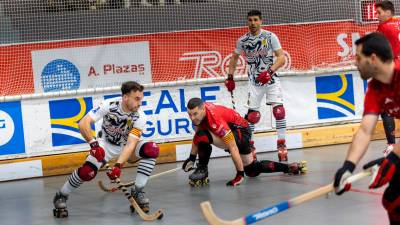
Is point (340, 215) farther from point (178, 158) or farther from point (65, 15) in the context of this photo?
point (65, 15)

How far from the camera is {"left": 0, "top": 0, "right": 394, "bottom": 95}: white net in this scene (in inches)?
386

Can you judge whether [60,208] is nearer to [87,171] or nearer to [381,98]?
[87,171]

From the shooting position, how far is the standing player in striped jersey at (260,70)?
9.09m

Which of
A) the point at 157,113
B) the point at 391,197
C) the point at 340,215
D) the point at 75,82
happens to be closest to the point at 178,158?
the point at 157,113

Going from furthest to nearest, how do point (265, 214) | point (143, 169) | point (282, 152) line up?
point (282, 152) → point (143, 169) → point (265, 214)

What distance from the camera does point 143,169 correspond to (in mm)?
6895

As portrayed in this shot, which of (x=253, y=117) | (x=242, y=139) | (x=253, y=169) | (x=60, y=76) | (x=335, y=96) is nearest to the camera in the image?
(x=242, y=139)

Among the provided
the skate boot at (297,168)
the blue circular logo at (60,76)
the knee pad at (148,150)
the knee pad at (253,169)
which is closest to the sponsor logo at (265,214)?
the knee pad at (148,150)

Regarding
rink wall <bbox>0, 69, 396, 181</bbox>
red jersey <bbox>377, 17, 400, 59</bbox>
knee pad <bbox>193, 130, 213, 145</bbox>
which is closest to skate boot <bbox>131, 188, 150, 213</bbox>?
knee pad <bbox>193, 130, 213, 145</bbox>

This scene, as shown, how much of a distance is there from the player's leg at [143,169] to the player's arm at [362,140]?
9.25 feet

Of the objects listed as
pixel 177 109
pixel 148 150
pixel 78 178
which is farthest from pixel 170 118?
pixel 78 178

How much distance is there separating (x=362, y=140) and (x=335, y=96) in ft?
21.0

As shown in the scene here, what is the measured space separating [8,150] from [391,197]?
6.00m

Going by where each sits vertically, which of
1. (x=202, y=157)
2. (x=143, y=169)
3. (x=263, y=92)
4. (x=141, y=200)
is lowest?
(x=141, y=200)
